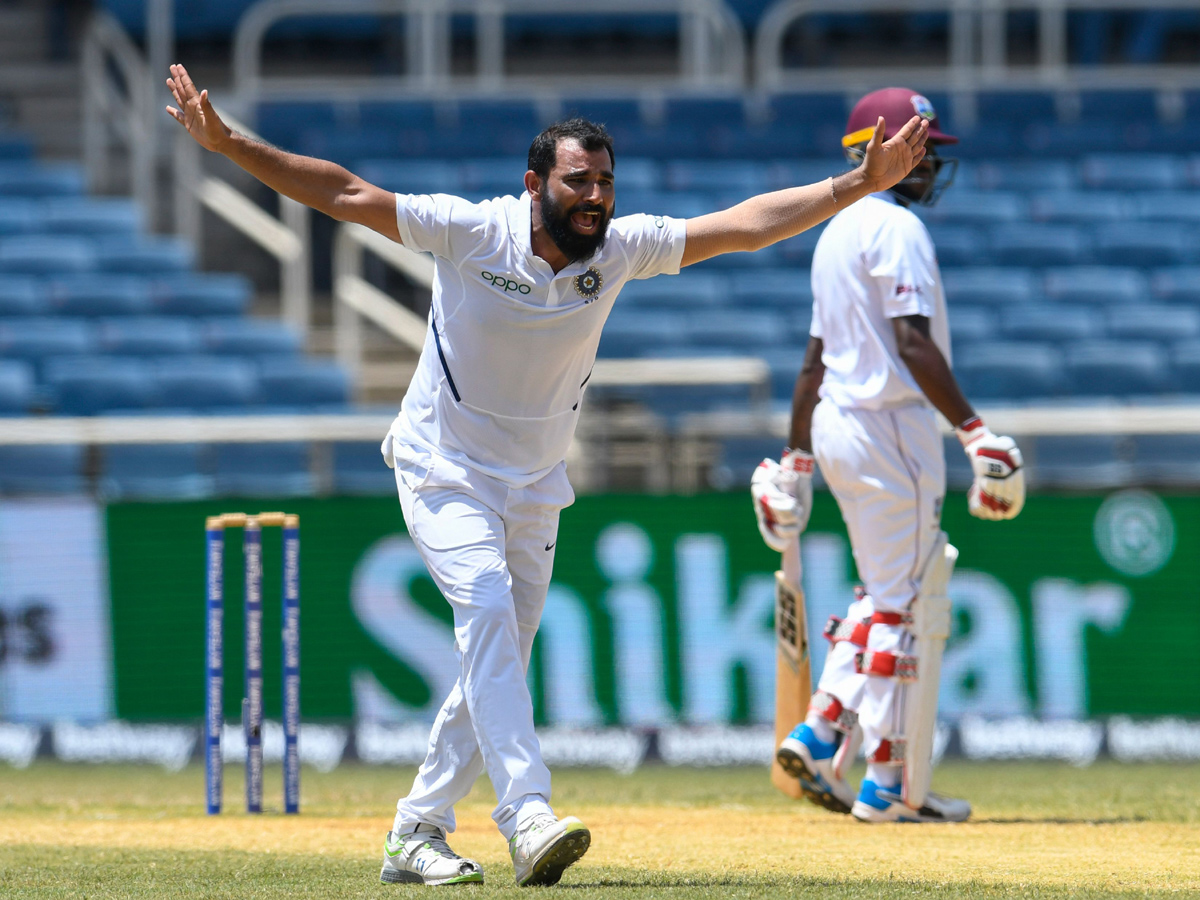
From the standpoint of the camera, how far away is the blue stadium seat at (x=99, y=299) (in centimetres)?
1164

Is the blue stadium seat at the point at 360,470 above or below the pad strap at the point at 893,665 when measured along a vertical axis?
above

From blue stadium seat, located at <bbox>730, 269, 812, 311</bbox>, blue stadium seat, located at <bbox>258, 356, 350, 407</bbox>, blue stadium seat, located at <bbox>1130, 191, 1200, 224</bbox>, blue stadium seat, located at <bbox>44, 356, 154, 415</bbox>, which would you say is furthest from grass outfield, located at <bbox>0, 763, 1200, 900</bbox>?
blue stadium seat, located at <bbox>1130, 191, 1200, 224</bbox>

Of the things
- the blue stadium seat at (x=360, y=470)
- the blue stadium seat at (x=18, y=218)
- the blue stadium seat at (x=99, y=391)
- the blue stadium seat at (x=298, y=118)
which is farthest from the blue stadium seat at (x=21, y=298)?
the blue stadium seat at (x=360, y=470)

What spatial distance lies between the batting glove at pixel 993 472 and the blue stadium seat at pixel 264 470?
4063mm

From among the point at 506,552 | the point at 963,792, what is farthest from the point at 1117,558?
the point at 506,552

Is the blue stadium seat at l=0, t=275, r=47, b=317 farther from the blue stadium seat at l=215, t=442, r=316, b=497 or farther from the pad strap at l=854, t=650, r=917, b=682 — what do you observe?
the pad strap at l=854, t=650, r=917, b=682

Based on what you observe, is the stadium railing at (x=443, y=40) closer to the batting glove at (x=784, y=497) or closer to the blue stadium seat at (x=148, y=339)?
the blue stadium seat at (x=148, y=339)

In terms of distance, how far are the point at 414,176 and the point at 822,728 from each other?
786 cm

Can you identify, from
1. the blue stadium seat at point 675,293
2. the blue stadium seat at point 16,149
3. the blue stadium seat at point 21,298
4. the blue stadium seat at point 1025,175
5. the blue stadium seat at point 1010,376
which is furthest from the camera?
the blue stadium seat at point 16,149

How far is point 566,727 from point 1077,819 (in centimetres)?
311

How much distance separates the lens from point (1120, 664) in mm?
8266

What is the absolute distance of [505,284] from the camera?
4270 mm

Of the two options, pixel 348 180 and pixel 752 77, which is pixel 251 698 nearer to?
pixel 348 180

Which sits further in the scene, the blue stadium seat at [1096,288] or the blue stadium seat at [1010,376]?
the blue stadium seat at [1096,288]
